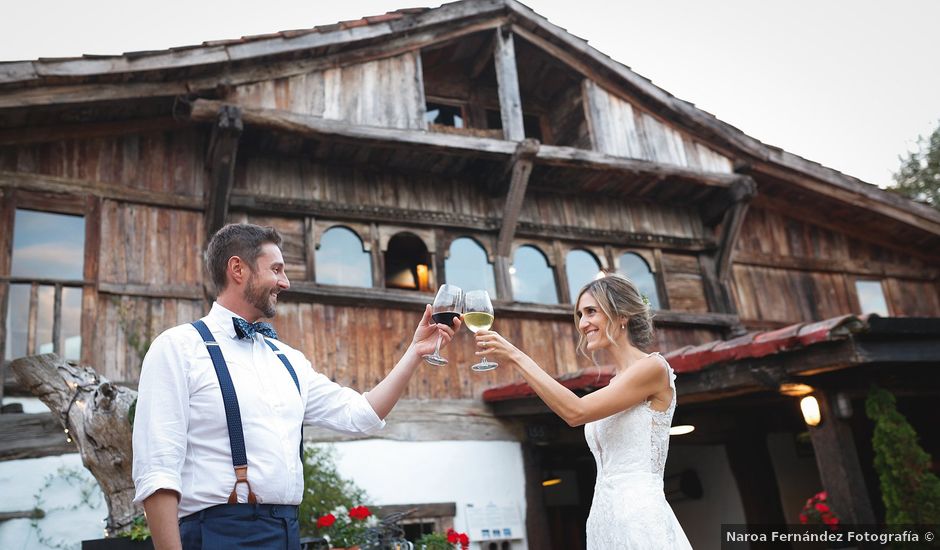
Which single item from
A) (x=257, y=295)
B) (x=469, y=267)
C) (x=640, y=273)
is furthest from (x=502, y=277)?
(x=257, y=295)

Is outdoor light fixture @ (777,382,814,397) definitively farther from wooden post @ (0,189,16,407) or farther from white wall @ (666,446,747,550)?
wooden post @ (0,189,16,407)

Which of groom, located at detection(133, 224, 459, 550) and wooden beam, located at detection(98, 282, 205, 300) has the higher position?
wooden beam, located at detection(98, 282, 205, 300)

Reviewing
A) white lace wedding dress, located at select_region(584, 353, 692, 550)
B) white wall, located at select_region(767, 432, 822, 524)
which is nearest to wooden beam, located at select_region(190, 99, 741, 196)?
white wall, located at select_region(767, 432, 822, 524)

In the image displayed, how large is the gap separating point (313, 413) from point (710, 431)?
7241 millimetres

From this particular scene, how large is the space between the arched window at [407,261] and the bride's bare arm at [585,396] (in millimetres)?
5694

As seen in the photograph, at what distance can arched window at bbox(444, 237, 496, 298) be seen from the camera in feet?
28.9

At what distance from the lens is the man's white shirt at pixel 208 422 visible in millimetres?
2172

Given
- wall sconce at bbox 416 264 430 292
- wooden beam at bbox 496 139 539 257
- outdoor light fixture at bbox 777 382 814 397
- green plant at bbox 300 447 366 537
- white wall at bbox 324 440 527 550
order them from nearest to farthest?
outdoor light fixture at bbox 777 382 814 397 < green plant at bbox 300 447 366 537 < white wall at bbox 324 440 527 550 < wooden beam at bbox 496 139 539 257 < wall sconce at bbox 416 264 430 292

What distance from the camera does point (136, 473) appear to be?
7.06ft

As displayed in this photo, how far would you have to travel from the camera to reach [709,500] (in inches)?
395

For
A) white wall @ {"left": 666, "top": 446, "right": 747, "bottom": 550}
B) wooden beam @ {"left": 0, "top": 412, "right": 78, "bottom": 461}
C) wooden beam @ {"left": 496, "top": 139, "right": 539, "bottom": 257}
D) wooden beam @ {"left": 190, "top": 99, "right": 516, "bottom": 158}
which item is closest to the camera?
wooden beam @ {"left": 0, "top": 412, "right": 78, "bottom": 461}

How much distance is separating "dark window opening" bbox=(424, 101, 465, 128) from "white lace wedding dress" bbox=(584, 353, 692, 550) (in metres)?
7.27

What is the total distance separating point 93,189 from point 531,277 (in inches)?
189

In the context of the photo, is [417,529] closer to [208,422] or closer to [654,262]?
[654,262]
